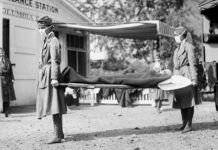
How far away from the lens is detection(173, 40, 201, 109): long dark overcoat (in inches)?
248

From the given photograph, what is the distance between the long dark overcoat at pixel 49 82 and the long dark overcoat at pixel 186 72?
7.31 ft

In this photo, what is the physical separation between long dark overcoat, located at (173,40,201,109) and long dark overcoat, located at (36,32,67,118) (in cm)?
223

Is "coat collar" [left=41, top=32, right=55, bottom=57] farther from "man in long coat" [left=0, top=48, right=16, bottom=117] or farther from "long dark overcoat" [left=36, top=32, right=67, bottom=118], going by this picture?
"man in long coat" [left=0, top=48, right=16, bottom=117]

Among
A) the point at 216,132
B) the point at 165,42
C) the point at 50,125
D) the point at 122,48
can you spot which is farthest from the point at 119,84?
the point at 122,48

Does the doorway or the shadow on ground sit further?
the doorway

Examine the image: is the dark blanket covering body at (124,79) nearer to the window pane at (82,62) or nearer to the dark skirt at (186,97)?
the dark skirt at (186,97)

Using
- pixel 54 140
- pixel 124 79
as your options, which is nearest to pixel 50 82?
pixel 54 140

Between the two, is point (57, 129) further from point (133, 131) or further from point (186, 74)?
point (186, 74)

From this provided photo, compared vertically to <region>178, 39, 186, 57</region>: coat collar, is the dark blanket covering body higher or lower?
lower

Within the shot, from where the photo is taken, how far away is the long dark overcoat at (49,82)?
18.1 feet

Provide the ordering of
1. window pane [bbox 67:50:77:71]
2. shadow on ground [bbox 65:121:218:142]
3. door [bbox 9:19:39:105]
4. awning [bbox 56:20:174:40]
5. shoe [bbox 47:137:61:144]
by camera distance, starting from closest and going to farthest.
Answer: shoe [bbox 47:137:61:144] < shadow on ground [bbox 65:121:218:142] < awning [bbox 56:20:174:40] < door [bbox 9:19:39:105] < window pane [bbox 67:50:77:71]

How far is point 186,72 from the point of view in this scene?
6.39 m

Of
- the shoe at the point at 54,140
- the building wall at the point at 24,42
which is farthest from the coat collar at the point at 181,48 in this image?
the building wall at the point at 24,42

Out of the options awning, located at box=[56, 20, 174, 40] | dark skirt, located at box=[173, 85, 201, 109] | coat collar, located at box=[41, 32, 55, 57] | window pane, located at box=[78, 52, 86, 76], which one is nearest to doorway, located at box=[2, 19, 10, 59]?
awning, located at box=[56, 20, 174, 40]
